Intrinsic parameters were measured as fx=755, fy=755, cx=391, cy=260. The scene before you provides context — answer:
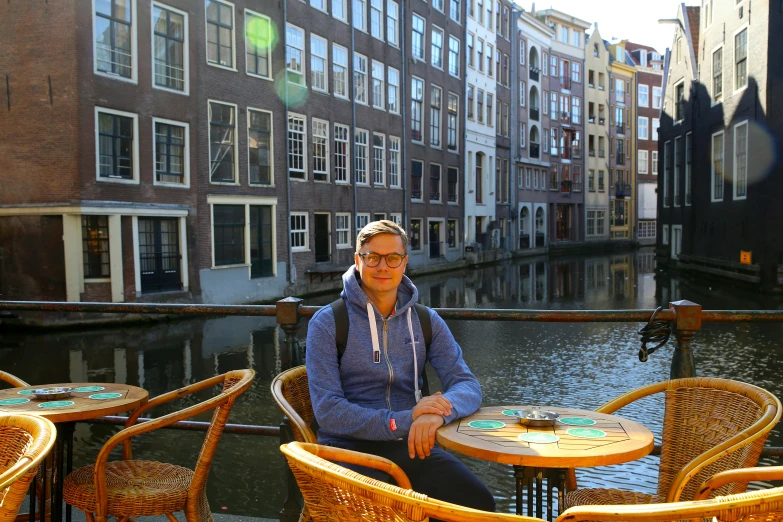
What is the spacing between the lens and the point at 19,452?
2197mm

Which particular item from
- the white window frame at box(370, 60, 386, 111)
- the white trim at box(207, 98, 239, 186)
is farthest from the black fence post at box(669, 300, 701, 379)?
the white window frame at box(370, 60, 386, 111)

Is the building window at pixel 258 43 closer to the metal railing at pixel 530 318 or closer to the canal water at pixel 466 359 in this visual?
the canal water at pixel 466 359

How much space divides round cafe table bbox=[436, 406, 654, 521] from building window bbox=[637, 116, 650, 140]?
218ft

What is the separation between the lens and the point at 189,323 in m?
16.6

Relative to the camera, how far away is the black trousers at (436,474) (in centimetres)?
256

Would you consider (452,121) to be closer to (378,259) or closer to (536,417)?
(378,259)

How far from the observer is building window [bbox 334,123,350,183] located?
26.3m

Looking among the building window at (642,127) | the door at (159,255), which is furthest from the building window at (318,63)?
the building window at (642,127)

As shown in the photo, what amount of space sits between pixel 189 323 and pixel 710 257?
2020cm

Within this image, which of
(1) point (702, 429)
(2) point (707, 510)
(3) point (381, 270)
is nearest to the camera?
(2) point (707, 510)

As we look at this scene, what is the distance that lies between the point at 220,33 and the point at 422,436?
2015 cm

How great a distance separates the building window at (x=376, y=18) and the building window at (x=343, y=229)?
7367 millimetres

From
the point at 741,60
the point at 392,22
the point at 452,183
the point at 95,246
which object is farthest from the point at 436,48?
the point at 95,246

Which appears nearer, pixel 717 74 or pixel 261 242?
pixel 261 242
